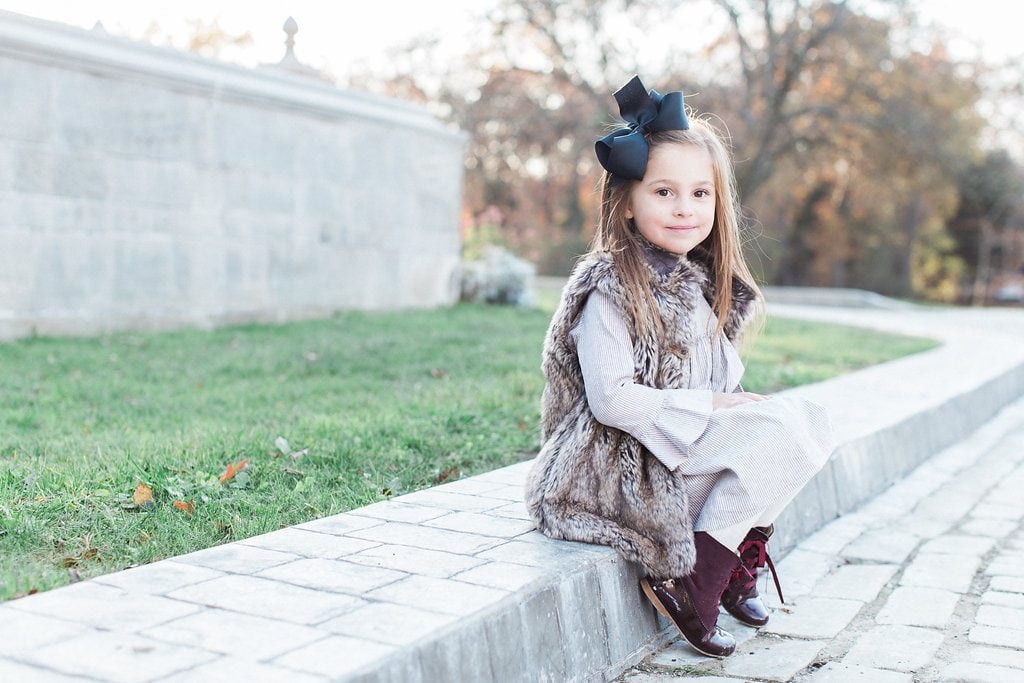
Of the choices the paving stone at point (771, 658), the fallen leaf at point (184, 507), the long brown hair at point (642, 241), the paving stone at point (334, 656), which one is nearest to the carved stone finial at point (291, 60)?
the fallen leaf at point (184, 507)

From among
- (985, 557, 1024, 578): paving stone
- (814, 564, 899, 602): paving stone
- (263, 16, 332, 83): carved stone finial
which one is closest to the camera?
(814, 564, 899, 602): paving stone

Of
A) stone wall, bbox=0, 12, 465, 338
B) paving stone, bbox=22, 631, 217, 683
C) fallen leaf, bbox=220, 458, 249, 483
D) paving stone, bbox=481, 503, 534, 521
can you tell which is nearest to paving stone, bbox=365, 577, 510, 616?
paving stone, bbox=22, 631, 217, 683

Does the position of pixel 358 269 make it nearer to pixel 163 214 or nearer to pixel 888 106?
pixel 163 214

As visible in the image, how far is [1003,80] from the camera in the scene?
28.2m

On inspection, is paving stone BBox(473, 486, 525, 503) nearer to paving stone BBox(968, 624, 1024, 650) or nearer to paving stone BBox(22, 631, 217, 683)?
paving stone BBox(968, 624, 1024, 650)

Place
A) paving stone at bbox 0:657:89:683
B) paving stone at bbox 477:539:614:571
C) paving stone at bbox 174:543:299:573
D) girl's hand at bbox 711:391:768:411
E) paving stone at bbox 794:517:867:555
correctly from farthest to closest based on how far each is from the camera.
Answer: paving stone at bbox 794:517:867:555
girl's hand at bbox 711:391:768:411
paving stone at bbox 477:539:614:571
paving stone at bbox 174:543:299:573
paving stone at bbox 0:657:89:683

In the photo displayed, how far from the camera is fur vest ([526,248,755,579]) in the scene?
304cm

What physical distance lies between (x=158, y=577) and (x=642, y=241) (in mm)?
1662

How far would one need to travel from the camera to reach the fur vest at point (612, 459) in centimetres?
304

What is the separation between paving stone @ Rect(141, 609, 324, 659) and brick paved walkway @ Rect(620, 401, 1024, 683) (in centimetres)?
111

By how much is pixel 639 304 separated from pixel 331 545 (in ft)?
3.60

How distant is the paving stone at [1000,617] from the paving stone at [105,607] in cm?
245

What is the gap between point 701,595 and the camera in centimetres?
308

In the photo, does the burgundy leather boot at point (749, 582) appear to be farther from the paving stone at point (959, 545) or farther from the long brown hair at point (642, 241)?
the paving stone at point (959, 545)
